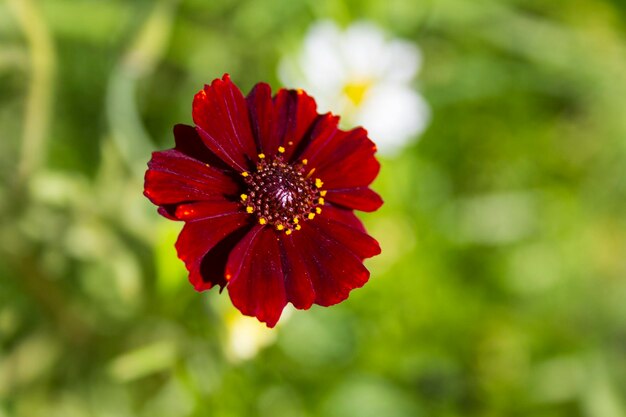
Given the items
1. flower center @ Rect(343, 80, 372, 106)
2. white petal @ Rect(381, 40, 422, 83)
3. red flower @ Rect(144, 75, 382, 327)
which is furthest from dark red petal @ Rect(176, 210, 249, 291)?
white petal @ Rect(381, 40, 422, 83)

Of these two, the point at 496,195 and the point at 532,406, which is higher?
the point at 496,195

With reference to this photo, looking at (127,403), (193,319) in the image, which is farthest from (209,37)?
(127,403)

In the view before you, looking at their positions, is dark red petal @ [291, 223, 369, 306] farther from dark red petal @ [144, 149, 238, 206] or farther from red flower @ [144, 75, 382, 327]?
dark red petal @ [144, 149, 238, 206]

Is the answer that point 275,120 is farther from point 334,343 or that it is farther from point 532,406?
point 532,406

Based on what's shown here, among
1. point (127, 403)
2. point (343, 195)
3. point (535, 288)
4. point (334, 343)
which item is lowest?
point (127, 403)

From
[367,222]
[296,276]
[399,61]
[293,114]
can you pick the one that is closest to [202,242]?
[296,276]

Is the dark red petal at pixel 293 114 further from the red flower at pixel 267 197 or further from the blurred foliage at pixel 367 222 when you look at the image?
the blurred foliage at pixel 367 222

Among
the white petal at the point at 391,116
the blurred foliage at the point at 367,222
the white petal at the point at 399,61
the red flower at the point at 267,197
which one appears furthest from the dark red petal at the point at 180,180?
the white petal at the point at 399,61
